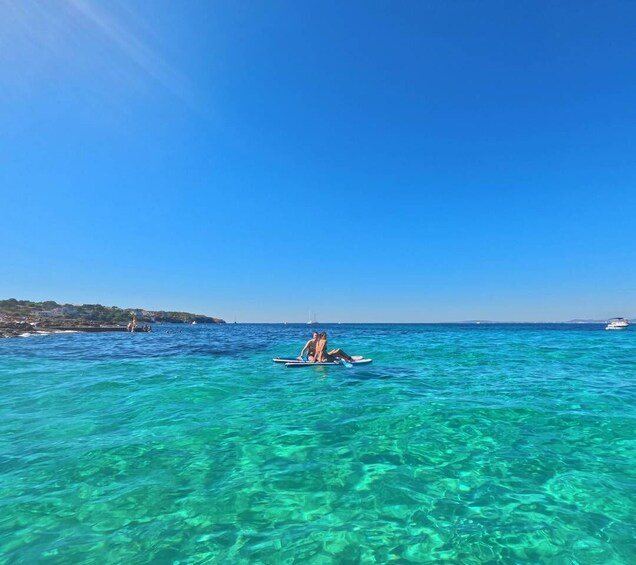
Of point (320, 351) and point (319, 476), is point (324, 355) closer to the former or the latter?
point (320, 351)

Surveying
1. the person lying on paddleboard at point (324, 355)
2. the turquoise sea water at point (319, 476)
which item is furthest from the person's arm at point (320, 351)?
the turquoise sea water at point (319, 476)

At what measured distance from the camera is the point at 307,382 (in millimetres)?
15078

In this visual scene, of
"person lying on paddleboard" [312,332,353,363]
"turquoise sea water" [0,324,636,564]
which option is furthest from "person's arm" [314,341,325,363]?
"turquoise sea water" [0,324,636,564]

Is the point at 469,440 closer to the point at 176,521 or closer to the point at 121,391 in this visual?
the point at 176,521

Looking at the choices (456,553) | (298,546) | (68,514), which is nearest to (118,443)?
(68,514)

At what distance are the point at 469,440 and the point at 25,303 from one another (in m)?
141

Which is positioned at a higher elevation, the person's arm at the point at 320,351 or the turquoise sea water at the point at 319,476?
the person's arm at the point at 320,351

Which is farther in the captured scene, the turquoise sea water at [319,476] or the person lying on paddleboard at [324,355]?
the person lying on paddleboard at [324,355]

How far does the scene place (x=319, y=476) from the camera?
20.2ft

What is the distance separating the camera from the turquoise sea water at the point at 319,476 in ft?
14.3

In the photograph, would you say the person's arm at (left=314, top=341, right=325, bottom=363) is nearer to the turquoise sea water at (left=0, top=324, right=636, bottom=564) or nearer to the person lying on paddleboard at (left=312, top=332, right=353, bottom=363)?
the person lying on paddleboard at (left=312, top=332, right=353, bottom=363)

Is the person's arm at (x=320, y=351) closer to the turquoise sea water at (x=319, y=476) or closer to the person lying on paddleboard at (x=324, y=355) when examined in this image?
the person lying on paddleboard at (x=324, y=355)

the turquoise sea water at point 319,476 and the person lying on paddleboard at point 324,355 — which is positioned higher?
the person lying on paddleboard at point 324,355

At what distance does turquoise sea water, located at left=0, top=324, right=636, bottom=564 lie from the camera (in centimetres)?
434
